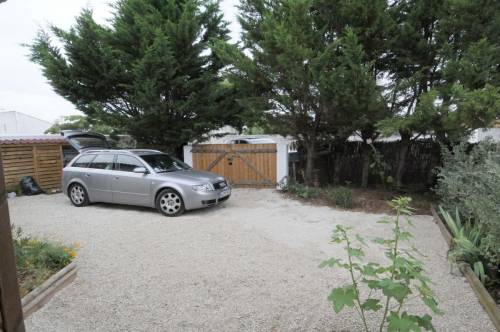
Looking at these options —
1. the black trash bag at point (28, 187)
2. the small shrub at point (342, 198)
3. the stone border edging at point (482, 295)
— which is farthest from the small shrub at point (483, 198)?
the black trash bag at point (28, 187)

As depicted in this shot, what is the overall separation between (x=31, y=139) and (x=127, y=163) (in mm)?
5627

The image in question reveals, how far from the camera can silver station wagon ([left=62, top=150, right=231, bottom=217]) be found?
6.75m

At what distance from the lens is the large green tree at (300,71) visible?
282 inches

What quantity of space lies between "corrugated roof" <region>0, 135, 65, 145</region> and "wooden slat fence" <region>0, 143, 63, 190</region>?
0.38 feet

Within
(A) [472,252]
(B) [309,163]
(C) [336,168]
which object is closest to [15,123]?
(B) [309,163]

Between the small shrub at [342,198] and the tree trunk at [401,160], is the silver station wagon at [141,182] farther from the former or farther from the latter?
the tree trunk at [401,160]

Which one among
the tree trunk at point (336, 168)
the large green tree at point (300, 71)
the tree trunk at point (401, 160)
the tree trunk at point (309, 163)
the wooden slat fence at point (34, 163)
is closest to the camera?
the large green tree at point (300, 71)

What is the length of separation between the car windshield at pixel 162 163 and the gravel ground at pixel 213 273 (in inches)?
43.4

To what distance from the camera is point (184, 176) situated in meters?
6.97

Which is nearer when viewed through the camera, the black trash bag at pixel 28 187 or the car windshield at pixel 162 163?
the car windshield at pixel 162 163

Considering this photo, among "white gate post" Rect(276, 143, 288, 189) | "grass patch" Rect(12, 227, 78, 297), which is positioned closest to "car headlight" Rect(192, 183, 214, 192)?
"grass patch" Rect(12, 227, 78, 297)

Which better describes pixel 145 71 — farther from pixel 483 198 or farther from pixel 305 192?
pixel 483 198

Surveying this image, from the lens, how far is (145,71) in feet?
31.0

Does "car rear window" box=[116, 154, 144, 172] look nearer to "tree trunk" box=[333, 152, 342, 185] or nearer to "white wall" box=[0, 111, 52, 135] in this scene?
"tree trunk" box=[333, 152, 342, 185]
